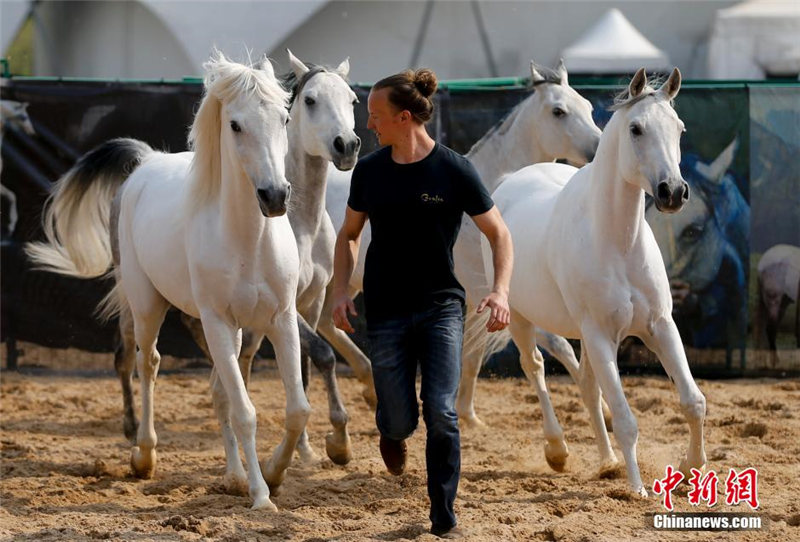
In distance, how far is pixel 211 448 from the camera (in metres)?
7.30

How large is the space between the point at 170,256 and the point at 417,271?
1.76 m

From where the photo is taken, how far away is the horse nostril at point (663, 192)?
5.17 m

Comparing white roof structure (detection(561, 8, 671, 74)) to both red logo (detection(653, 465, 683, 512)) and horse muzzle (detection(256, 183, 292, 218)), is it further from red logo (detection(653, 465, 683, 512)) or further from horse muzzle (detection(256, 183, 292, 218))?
horse muzzle (detection(256, 183, 292, 218))

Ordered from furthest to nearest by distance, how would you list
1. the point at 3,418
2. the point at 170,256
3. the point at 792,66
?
the point at 792,66 < the point at 3,418 < the point at 170,256

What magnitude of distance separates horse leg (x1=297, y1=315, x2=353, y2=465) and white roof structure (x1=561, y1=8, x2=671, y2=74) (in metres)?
11.0

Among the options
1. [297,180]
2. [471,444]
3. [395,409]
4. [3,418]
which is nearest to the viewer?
[395,409]

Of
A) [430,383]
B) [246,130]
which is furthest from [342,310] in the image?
[246,130]

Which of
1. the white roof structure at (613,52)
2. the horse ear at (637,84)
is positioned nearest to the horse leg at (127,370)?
the horse ear at (637,84)

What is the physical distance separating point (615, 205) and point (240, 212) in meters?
1.77

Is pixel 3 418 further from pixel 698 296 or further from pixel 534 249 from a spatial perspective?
pixel 698 296

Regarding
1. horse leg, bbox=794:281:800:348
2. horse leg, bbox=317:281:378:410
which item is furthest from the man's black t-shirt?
horse leg, bbox=794:281:800:348

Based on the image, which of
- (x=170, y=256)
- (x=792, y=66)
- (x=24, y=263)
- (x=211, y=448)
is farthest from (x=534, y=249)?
(x=792, y=66)

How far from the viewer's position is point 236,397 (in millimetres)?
5527

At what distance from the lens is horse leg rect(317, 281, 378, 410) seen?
750 cm
